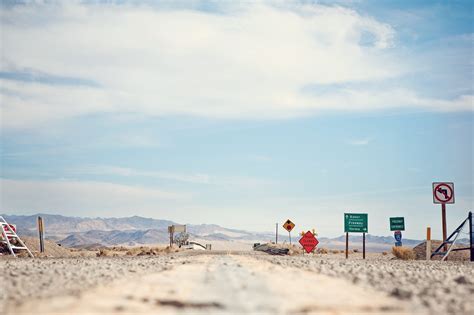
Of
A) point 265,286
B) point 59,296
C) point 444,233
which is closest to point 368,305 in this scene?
point 265,286

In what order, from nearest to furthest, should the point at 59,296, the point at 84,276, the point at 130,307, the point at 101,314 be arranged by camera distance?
the point at 101,314 < the point at 130,307 < the point at 59,296 < the point at 84,276

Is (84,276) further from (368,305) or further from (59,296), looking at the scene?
(368,305)

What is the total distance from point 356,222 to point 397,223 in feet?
43.3

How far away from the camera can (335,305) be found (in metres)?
8.27

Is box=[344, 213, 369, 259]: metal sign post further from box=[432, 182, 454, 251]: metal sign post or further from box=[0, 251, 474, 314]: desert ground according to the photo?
box=[0, 251, 474, 314]: desert ground

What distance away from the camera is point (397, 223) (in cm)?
5016

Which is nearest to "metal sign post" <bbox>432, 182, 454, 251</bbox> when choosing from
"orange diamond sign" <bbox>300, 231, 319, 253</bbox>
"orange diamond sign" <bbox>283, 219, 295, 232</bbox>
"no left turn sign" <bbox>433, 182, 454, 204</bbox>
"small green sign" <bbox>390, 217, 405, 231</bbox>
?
"no left turn sign" <bbox>433, 182, 454, 204</bbox>

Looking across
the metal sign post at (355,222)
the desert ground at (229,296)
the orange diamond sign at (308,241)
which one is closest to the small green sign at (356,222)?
the metal sign post at (355,222)

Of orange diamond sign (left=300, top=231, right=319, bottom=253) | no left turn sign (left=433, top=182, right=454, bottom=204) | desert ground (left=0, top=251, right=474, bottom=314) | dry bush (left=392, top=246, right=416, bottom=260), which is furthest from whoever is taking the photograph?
dry bush (left=392, top=246, right=416, bottom=260)

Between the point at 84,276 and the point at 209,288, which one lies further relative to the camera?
the point at 84,276

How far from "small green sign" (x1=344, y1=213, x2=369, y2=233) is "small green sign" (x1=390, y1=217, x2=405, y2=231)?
1279 cm

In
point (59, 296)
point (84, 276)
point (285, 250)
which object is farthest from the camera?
point (285, 250)

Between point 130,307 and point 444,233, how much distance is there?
100.0 ft

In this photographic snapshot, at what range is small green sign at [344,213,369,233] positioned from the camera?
38.2 m
